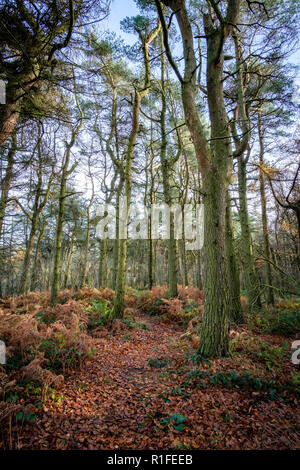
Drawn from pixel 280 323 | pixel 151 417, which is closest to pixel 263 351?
pixel 280 323

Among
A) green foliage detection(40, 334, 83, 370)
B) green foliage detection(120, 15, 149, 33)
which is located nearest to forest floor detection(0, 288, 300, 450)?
green foliage detection(40, 334, 83, 370)

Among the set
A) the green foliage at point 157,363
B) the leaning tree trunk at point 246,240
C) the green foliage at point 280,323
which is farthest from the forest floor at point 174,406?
the leaning tree trunk at point 246,240

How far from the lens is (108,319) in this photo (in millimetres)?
7207

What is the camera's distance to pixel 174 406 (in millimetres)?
3076

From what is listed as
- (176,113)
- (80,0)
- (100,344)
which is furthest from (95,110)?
(100,344)

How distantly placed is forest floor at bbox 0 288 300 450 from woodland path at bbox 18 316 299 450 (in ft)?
0.04

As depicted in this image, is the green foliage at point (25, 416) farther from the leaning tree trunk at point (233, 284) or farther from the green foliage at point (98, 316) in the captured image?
the leaning tree trunk at point (233, 284)

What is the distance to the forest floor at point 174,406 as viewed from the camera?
96.8 inches

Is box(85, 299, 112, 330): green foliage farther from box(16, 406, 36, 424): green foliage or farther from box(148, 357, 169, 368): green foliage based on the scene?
box(16, 406, 36, 424): green foliage

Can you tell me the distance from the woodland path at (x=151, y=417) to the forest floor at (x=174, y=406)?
0.01 m

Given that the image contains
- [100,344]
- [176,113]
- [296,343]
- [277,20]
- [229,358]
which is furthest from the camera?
[176,113]

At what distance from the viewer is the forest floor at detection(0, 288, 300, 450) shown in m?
2.46

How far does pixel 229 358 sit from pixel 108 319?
443cm

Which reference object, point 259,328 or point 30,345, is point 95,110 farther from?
point 259,328
